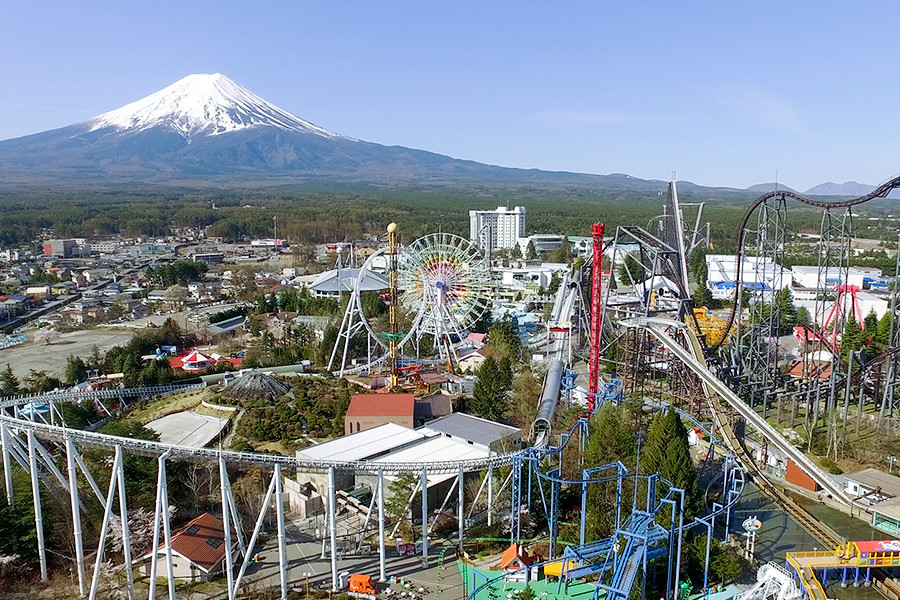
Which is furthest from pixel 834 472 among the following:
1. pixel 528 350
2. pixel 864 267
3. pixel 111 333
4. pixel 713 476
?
pixel 864 267

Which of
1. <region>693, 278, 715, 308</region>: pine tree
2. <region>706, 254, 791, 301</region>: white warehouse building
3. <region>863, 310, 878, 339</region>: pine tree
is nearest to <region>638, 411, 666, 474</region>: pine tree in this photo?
<region>863, 310, 878, 339</region>: pine tree

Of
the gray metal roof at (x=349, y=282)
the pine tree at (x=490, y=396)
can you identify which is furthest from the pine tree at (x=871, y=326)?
the gray metal roof at (x=349, y=282)

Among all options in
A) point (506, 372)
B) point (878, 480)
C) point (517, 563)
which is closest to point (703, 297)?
point (506, 372)

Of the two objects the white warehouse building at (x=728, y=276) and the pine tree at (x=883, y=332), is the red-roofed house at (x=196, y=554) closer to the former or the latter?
the pine tree at (x=883, y=332)

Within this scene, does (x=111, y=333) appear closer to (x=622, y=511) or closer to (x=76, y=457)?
(x=76, y=457)

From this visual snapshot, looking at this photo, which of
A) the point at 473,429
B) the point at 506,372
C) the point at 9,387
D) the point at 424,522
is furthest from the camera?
the point at 506,372

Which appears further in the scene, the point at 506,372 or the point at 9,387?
the point at 506,372

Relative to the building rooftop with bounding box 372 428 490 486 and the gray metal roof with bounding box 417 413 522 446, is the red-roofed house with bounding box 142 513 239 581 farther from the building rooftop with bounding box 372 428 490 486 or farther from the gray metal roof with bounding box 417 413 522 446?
the gray metal roof with bounding box 417 413 522 446

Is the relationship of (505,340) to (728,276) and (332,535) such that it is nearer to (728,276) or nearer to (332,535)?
(332,535)
